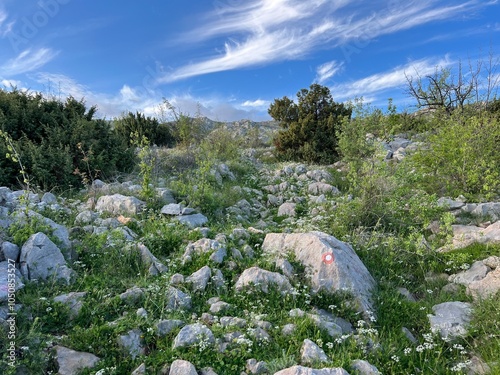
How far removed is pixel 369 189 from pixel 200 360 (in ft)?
14.2

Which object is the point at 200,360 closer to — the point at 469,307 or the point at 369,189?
the point at 469,307

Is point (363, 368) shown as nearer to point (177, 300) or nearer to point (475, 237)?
point (177, 300)

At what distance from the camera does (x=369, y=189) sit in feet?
19.3

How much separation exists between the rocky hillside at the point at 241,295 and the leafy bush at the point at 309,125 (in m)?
8.66

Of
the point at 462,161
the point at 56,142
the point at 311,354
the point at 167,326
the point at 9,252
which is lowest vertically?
the point at 311,354

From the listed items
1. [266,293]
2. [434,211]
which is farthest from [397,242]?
[266,293]

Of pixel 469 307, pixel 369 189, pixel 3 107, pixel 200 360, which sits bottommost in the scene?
pixel 469 307

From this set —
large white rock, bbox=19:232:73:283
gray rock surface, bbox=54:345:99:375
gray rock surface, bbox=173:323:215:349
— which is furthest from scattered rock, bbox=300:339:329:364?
large white rock, bbox=19:232:73:283

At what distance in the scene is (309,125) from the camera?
14547 millimetres

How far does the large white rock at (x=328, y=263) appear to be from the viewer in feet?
11.6

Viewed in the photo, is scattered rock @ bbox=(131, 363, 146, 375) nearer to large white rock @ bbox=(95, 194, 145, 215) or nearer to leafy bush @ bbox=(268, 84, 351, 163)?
large white rock @ bbox=(95, 194, 145, 215)

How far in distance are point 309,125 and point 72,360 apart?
13.2 metres

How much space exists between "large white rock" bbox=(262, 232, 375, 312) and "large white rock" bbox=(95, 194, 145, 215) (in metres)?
2.66

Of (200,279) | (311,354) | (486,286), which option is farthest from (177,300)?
(486,286)
